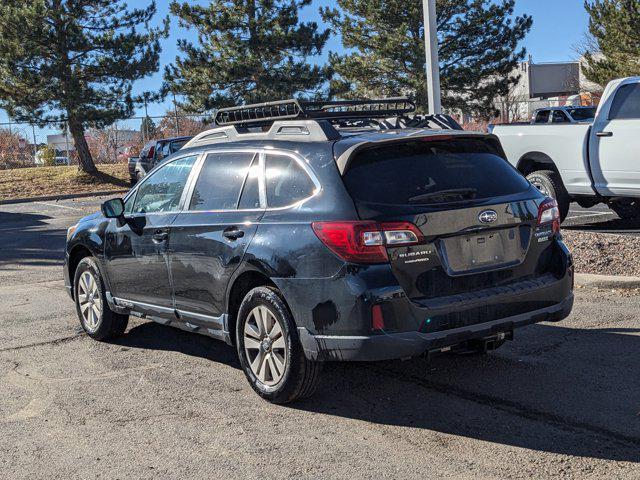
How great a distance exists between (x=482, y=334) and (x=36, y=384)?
322 centimetres

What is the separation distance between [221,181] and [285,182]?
0.74 m

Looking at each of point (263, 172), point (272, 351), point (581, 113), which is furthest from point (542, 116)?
point (272, 351)

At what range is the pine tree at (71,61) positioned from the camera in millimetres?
28703

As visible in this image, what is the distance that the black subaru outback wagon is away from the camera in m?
4.61

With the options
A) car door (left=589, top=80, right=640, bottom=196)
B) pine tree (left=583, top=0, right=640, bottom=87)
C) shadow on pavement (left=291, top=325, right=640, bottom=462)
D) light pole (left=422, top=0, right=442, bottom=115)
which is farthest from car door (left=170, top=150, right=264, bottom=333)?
pine tree (left=583, top=0, right=640, bottom=87)

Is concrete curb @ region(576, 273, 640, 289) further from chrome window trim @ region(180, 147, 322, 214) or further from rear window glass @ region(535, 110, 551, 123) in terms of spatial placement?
rear window glass @ region(535, 110, 551, 123)

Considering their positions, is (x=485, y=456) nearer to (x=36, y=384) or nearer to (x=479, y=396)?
(x=479, y=396)

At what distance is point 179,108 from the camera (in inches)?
1446

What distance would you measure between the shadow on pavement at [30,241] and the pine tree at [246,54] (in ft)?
48.9

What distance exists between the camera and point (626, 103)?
437 inches

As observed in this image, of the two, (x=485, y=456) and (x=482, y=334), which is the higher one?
(x=482, y=334)

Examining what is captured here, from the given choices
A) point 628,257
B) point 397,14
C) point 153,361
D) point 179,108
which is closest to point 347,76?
point 397,14

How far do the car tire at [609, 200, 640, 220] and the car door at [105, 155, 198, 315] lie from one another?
28.1ft

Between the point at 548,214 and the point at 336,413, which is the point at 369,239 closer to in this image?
the point at 336,413
